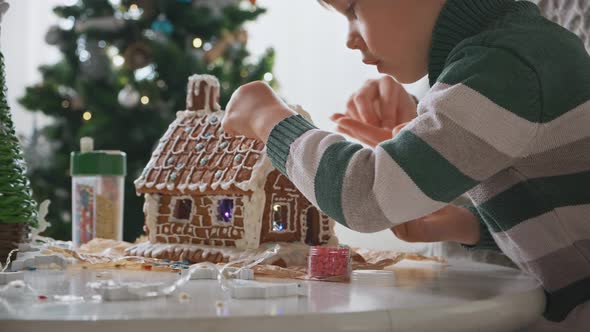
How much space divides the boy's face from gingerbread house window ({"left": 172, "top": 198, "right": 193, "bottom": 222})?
369mm

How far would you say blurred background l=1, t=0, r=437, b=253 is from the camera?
2404mm

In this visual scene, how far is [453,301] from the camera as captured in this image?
2.05ft

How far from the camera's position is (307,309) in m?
0.56

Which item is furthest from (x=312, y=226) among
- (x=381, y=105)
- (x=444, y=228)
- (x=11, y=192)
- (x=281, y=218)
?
(x=11, y=192)

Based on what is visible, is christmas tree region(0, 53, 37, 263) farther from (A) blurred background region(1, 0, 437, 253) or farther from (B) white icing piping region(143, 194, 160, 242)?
(A) blurred background region(1, 0, 437, 253)

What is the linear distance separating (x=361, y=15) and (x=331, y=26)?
1483 millimetres

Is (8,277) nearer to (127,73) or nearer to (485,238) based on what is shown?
(485,238)

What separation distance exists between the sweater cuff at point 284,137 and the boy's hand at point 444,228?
0.22 metres

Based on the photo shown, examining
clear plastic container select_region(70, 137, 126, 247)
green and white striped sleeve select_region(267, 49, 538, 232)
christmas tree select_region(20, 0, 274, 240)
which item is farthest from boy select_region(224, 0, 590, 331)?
christmas tree select_region(20, 0, 274, 240)

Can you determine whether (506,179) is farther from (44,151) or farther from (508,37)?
(44,151)

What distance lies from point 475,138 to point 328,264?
0.24m

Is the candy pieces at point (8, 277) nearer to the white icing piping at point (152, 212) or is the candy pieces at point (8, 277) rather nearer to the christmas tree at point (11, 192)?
the christmas tree at point (11, 192)

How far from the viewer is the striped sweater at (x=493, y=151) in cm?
67

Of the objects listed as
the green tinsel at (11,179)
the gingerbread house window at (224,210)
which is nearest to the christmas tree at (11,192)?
the green tinsel at (11,179)
